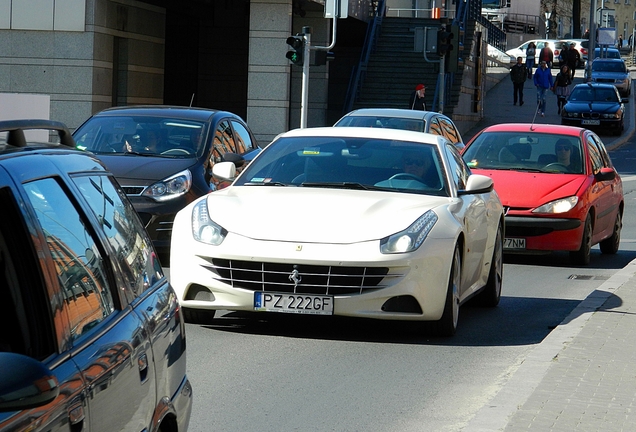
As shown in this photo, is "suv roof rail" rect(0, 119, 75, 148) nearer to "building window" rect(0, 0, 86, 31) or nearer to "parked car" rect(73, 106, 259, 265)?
"parked car" rect(73, 106, 259, 265)

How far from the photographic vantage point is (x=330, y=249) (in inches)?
317

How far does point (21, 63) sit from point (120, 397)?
2797 cm

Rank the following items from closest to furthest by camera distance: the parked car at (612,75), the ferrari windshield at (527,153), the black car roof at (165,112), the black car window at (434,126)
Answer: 1. the black car roof at (165,112)
2. the ferrari windshield at (527,153)
3. the black car window at (434,126)
4. the parked car at (612,75)

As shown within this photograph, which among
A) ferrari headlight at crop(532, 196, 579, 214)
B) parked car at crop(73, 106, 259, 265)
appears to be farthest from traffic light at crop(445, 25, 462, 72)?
ferrari headlight at crop(532, 196, 579, 214)

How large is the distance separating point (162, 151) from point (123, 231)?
968cm

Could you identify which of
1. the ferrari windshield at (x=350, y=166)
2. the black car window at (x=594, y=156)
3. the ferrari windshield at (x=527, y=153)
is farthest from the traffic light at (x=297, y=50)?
the ferrari windshield at (x=350, y=166)

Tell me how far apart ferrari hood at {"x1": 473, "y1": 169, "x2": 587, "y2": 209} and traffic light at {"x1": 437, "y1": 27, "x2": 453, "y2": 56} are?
53.0 ft

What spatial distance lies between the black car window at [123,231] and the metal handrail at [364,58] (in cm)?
3496

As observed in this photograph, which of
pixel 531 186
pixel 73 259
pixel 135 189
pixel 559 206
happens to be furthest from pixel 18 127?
pixel 531 186

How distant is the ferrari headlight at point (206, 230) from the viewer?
8312mm

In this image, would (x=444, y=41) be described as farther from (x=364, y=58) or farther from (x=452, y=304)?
(x=452, y=304)

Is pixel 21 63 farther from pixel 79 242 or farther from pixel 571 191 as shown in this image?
pixel 79 242

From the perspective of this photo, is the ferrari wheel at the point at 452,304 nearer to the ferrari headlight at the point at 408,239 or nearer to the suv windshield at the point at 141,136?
the ferrari headlight at the point at 408,239

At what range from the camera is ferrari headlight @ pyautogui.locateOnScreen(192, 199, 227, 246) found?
27.3 feet
